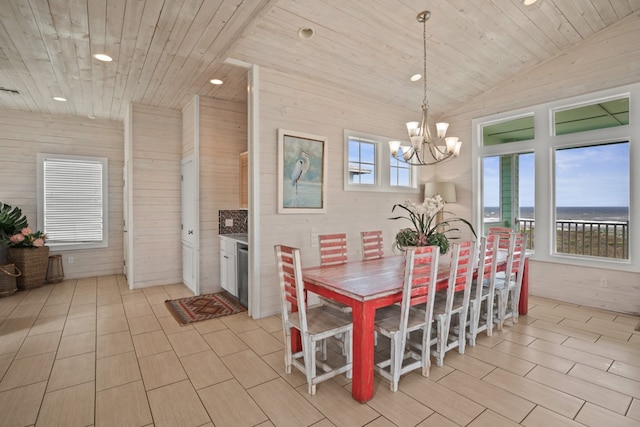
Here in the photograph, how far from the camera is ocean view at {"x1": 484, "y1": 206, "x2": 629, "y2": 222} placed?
4.11 m

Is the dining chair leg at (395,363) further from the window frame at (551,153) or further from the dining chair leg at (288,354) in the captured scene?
the window frame at (551,153)

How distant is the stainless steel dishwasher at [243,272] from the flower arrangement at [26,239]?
10.8 ft

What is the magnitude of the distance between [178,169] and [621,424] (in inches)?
226

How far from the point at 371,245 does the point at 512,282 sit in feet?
5.41

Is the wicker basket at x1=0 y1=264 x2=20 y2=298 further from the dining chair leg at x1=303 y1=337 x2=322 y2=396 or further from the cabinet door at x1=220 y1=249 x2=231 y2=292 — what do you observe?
the dining chair leg at x1=303 y1=337 x2=322 y2=396

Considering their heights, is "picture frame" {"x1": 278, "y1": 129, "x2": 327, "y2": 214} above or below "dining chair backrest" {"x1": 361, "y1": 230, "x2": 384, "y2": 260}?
above

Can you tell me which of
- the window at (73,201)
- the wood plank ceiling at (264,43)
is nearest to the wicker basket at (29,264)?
the window at (73,201)

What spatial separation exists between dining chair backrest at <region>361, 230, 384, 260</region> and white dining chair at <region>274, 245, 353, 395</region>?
1.05 metres

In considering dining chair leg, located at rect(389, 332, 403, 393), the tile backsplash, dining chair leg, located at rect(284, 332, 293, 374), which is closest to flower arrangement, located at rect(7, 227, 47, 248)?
the tile backsplash

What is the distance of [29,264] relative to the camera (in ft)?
16.0

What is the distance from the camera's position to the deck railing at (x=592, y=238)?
4.27 m

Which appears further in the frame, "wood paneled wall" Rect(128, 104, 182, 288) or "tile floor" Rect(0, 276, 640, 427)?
"wood paneled wall" Rect(128, 104, 182, 288)

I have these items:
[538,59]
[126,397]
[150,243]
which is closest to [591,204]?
[538,59]

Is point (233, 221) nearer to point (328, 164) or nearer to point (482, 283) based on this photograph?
point (328, 164)
